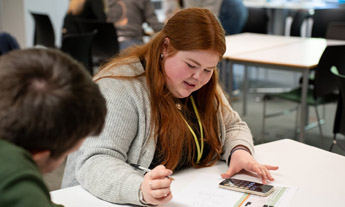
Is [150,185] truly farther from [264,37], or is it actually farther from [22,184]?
[264,37]

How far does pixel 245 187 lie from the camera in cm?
Answer: 132

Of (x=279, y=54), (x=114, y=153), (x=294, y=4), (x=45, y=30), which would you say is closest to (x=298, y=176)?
(x=114, y=153)

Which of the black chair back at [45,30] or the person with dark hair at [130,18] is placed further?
the black chair back at [45,30]

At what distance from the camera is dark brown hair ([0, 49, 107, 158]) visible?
0.67m

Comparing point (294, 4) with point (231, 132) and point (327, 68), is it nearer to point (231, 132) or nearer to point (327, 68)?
point (327, 68)

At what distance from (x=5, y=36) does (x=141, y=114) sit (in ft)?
6.89

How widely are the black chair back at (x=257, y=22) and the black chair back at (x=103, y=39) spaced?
79.9 inches

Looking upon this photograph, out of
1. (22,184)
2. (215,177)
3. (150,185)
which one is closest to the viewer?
(22,184)

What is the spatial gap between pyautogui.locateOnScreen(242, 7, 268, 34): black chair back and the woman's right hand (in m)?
4.85

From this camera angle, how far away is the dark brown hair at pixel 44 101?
0.67 metres

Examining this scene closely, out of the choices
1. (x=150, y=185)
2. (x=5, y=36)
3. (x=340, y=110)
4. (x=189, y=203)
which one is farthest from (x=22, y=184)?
(x=5, y=36)

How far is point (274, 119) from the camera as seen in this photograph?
4.57 m

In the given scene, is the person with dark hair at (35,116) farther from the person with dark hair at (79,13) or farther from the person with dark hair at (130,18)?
the person with dark hair at (79,13)

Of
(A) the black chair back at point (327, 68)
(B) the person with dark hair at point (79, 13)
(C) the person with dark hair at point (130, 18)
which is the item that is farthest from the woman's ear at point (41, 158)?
(B) the person with dark hair at point (79, 13)
